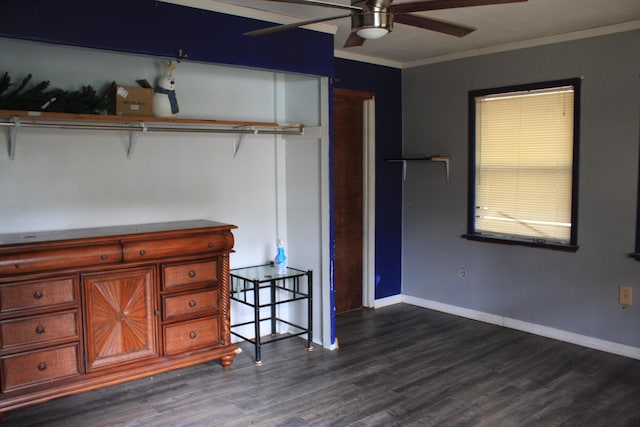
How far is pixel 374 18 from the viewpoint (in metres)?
2.29

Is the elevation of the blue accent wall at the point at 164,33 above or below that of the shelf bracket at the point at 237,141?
above

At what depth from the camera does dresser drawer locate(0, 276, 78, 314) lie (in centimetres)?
279

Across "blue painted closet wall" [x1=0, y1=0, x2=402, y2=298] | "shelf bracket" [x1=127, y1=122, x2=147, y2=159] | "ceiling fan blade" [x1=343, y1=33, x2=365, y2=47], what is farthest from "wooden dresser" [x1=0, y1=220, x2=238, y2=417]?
"ceiling fan blade" [x1=343, y1=33, x2=365, y2=47]

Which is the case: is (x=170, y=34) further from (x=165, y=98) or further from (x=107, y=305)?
(x=107, y=305)

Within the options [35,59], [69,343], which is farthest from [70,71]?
[69,343]

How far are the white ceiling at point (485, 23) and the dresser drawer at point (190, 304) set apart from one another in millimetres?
1761

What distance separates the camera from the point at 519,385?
3.34 m

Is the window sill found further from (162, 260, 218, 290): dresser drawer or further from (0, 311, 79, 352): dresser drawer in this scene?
(0, 311, 79, 352): dresser drawer

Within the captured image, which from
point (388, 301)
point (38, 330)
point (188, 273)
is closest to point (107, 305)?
point (38, 330)

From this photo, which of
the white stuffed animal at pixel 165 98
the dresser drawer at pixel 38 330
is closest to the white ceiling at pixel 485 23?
the white stuffed animal at pixel 165 98

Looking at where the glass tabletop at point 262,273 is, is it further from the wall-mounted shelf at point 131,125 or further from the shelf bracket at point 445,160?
the shelf bracket at point 445,160

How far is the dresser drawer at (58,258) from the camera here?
2756mm

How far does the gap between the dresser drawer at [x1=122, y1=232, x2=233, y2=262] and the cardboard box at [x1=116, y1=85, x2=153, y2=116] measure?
0.78 metres

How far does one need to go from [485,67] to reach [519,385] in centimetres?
259
